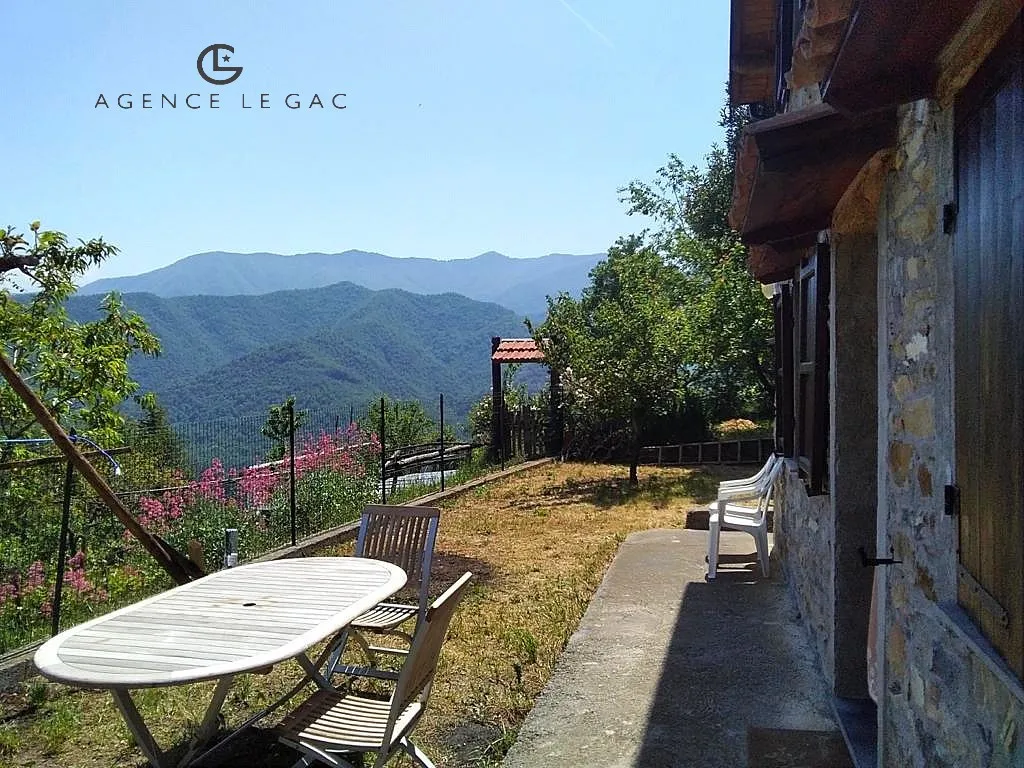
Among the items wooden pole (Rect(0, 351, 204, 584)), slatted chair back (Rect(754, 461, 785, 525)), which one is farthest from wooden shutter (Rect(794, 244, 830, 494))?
wooden pole (Rect(0, 351, 204, 584))

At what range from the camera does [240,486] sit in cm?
724

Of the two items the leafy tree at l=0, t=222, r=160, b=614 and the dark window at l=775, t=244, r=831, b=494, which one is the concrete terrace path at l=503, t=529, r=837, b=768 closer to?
the dark window at l=775, t=244, r=831, b=494

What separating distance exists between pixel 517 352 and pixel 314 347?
230ft

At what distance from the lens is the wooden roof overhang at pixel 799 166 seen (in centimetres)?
230

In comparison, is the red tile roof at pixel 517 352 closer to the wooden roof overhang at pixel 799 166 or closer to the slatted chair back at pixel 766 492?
the slatted chair back at pixel 766 492

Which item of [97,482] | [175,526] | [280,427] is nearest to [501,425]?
[280,427]

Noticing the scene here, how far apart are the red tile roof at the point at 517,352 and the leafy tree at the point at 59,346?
7.46 meters

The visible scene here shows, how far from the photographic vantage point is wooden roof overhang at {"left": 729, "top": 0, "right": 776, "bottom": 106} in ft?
18.4

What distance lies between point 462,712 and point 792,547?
2.50 m

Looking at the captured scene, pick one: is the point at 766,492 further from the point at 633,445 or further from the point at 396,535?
the point at 633,445

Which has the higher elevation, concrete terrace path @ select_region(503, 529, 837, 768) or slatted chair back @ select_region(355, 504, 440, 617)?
slatted chair back @ select_region(355, 504, 440, 617)

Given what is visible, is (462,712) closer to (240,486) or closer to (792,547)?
(792,547)

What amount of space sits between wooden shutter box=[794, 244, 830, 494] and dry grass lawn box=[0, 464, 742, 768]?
1.73 meters

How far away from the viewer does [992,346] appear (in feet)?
5.16
